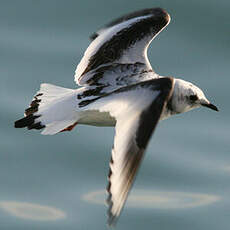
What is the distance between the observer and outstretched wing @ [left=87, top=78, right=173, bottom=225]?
459 centimetres

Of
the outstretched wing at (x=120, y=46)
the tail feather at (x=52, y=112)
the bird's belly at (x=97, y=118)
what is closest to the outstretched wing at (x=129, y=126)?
the bird's belly at (x=97, y=118)

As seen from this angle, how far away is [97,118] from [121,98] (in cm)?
64

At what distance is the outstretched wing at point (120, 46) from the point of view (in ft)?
20.7

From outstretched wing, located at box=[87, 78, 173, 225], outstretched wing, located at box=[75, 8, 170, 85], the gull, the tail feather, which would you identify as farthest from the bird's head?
the tail feather

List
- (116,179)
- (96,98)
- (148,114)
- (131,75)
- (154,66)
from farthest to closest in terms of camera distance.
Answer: (154,66) → (131,75) → (96,98) → (148,114) → (116,179)

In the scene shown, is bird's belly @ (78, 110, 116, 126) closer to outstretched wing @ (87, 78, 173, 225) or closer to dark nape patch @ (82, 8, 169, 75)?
outstretched wing @ (87, 78, 173, 225)

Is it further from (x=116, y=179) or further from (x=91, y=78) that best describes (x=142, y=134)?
(x=91, y=78)

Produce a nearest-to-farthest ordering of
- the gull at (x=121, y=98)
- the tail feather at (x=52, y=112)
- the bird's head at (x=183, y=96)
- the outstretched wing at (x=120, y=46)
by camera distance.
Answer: the gull at (x=121, y=98) < the tail feather at (x=52, y=112) < the bird's head at (x=183, y=96) < the outstretched wing at (x=120, y=46)

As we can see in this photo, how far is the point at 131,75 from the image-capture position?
6.18 meters

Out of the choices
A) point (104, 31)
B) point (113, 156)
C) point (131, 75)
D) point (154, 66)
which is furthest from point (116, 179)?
point (154, 66)

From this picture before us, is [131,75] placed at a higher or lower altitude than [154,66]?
higher

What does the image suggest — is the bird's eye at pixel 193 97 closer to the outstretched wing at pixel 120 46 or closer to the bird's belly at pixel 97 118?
the outstretched wing at pixel 120 46

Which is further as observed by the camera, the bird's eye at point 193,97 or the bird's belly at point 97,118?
the bird's eye at point 193,97

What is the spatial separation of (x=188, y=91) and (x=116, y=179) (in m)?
1.53
